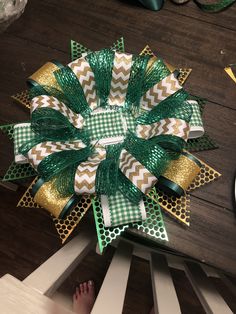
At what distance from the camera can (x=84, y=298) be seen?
1127 mm

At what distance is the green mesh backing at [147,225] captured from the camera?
1.88ft

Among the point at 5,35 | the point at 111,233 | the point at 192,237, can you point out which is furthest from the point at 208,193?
the point at 5,35

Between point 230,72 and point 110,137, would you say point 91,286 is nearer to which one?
point 110,137

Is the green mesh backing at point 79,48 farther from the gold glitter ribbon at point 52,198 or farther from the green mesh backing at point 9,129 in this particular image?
the gold glitter ribbon at point 52,198

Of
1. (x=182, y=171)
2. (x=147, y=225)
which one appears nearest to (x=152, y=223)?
(x=147, y=225)

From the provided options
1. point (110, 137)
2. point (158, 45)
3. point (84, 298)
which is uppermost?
point (158, 45)

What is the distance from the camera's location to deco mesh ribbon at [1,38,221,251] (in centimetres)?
55

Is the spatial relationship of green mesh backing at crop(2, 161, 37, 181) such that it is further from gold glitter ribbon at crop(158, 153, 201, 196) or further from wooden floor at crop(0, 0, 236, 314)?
gold glitter ribbon at crop(158, 153, 201, 196)

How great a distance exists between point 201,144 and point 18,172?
0.37 meters

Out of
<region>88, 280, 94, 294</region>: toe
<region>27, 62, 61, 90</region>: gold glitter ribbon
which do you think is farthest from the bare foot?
<region>27, 62, 61, 90</region>: gold glitter ribbon

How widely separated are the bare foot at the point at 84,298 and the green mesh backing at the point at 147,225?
659mm

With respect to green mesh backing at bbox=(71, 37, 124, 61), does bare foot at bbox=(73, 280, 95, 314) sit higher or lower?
lower

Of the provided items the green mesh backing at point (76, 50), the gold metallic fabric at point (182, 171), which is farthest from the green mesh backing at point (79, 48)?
the gold metallic fabric at point (182, 171)

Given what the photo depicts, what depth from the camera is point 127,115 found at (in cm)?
65
